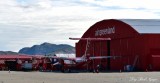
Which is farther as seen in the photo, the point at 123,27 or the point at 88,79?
the point at 123,27

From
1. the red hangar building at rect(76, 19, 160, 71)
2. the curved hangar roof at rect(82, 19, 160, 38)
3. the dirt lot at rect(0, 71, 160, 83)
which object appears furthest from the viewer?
the curved hangar roof at rect(82, 19, 160, 38)

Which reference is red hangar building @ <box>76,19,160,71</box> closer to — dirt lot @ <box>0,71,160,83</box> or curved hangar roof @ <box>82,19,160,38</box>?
curved hangar roof @ <box>82,19,160,38</box>

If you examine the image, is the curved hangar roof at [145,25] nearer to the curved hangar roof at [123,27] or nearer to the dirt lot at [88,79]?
the curved hangar roof at [123,27]

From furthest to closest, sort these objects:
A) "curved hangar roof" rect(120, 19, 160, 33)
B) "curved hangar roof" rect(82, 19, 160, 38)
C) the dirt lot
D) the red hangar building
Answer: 1. "curved hangar roof" rect(82, 19, 160, 38)
2. "curved hangar roof" rect(120, 19, 160, 33)
3. the red hangar building
4. the dirt lot

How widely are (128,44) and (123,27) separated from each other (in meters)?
2.68

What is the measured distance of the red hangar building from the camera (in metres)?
55.4

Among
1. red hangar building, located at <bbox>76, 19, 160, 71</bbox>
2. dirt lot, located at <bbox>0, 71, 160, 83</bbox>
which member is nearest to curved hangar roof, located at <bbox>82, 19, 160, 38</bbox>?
red hangar building, located at <bbox>76, 19, 160, 71</bbox>

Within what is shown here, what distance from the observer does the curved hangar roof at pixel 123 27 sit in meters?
58.0

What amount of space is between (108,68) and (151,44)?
32.9ft

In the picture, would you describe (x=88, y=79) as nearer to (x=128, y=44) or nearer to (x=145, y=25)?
(x=128, y=44)

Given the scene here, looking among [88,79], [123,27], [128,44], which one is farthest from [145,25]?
[88,79]

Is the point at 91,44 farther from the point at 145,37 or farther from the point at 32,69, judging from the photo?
the point at 145,37

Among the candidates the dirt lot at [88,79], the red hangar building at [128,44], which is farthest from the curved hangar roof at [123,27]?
the dirt lot at [88,79]

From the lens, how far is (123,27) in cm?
6025
